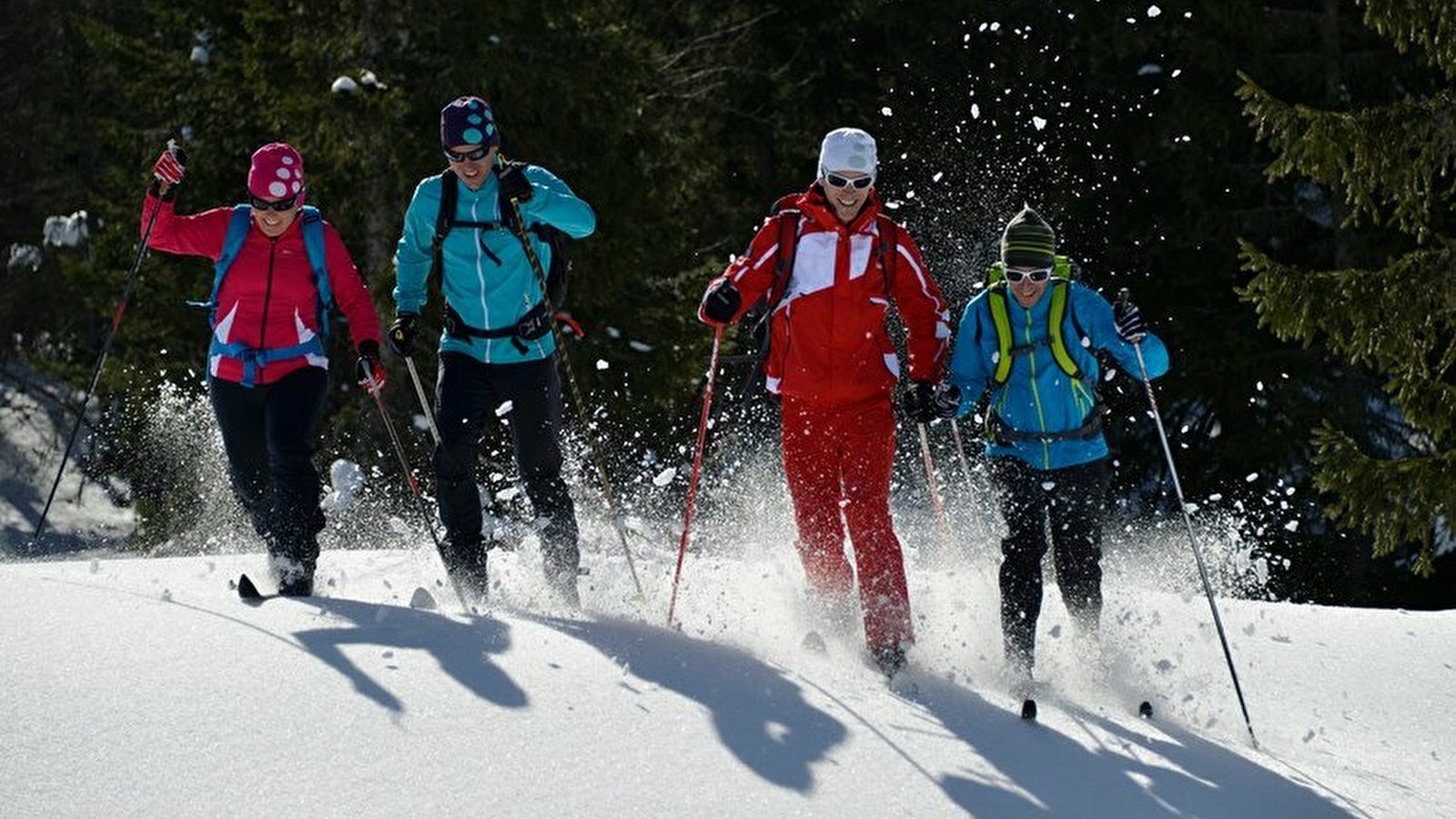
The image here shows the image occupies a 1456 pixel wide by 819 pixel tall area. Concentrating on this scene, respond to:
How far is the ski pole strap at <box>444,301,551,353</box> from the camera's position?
7.23m

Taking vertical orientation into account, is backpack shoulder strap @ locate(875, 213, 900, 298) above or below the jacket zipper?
above

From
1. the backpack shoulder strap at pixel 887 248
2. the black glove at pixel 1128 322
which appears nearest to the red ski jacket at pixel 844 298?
the backpack shoulder strap at pixel 887 248

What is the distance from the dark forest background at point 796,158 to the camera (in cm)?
1569

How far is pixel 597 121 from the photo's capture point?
16172 millimetres

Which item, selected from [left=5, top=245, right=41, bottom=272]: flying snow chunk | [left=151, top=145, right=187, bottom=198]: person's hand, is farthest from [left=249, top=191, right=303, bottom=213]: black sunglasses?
[left=5, top=245, right=41, bottom=272]: flying snow chunk

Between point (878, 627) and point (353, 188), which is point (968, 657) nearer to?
point (878, 627)

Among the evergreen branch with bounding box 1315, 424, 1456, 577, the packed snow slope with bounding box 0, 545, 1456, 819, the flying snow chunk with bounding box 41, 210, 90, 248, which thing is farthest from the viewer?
the flying snow chunk with bounding box 41, 210, 90, 248

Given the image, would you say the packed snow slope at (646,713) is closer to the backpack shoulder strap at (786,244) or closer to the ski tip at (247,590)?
the ski tip at (247,590)

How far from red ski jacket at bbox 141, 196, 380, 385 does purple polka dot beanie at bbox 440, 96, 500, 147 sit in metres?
0.73

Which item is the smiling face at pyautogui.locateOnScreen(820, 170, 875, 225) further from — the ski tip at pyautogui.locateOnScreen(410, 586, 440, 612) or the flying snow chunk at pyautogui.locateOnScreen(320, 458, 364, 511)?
the flying snow chunk at pyautogui.locateOnScreen(320, 458, 364, 511)

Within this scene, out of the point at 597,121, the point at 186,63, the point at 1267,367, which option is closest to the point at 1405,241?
the point at 1267,367

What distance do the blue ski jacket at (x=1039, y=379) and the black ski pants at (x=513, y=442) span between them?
5.74ft

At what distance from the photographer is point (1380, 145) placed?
10375 mm

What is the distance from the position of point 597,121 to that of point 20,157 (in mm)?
14303
